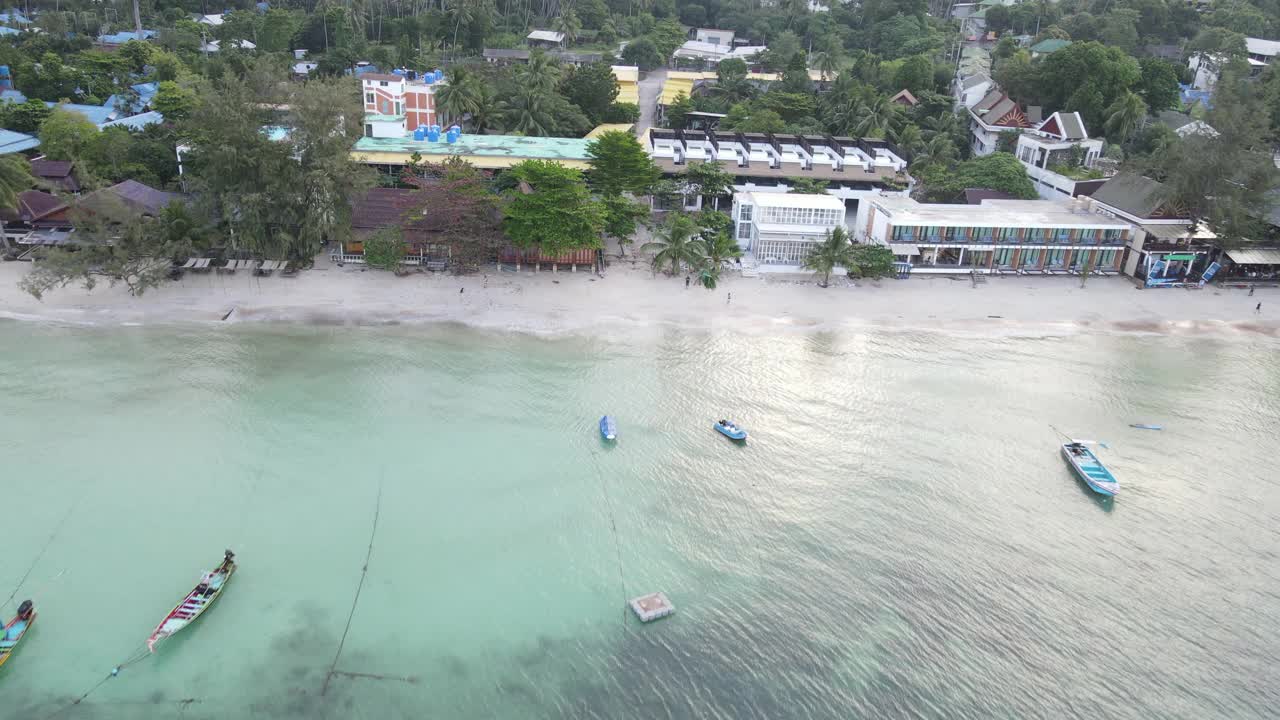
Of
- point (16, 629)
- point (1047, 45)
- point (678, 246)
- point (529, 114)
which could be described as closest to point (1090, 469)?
point (678, 246)

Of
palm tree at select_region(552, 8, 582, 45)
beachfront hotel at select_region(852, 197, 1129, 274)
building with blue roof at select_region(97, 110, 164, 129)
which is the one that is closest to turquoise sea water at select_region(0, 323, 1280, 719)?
beachfront hotel at select_region(852, 197, 1129, 274)

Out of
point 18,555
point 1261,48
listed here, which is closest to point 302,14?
point 18,555

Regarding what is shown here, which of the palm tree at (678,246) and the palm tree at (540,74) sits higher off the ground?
the palm tree at (540,74)

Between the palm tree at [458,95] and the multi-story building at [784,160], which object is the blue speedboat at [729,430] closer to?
the multi-story building at [784,160]

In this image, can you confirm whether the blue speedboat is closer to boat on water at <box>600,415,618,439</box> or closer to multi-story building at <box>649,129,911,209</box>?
boat on water at <box>600,415,618,439</box>

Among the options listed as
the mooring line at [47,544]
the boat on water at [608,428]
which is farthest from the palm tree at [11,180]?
the boat on water at [608,428]

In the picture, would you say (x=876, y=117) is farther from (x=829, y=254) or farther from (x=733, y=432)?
(x=733, y=432)
